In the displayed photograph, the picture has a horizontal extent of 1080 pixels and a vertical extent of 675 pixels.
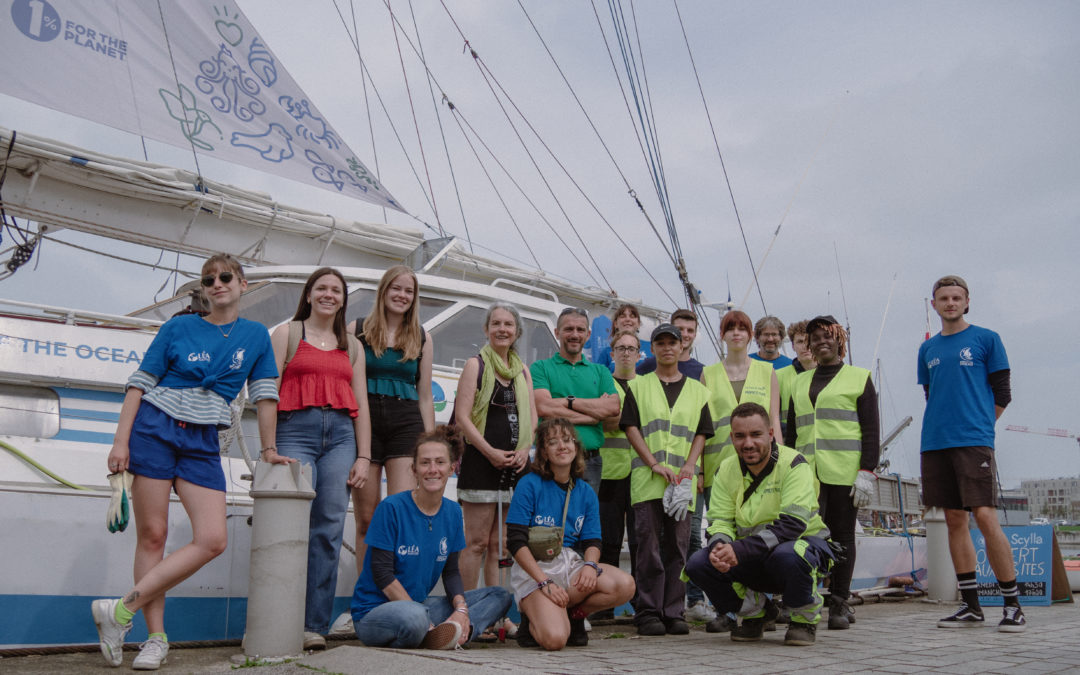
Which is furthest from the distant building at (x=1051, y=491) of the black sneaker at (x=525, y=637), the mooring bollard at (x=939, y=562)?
the black sneaker at (x=525, y=637)

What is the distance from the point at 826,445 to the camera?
5594 mm

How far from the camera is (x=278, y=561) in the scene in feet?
12.9

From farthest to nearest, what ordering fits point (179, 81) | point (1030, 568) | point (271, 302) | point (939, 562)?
point (939, 562) → point (1030, 568) → point (271, 302) → point (179, 81)

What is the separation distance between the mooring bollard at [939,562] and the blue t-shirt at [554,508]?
4.74 m

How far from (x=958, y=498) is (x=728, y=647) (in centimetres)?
194

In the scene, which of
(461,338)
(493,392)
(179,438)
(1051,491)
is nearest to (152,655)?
(179,438)

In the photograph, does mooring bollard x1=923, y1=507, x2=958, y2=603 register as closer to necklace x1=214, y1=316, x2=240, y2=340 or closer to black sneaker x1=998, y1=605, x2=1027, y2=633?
black sneaker x1=998, y1=605, x2=1027, y2=633

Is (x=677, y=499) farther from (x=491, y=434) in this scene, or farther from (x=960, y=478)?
(x=960, y=478)

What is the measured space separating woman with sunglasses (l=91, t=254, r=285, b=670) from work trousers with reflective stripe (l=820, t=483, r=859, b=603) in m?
3.37

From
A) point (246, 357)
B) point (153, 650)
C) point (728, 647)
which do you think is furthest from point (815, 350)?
point (153, 650)

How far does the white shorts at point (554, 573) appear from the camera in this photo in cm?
454

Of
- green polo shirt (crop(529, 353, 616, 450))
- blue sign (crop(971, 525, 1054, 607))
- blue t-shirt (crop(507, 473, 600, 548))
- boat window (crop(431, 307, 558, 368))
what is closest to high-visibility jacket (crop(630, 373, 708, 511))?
green polo shirt (crop(529, 353, 616, 450))

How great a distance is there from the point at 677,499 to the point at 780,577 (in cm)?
84

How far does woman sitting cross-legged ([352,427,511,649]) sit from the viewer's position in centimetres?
407
